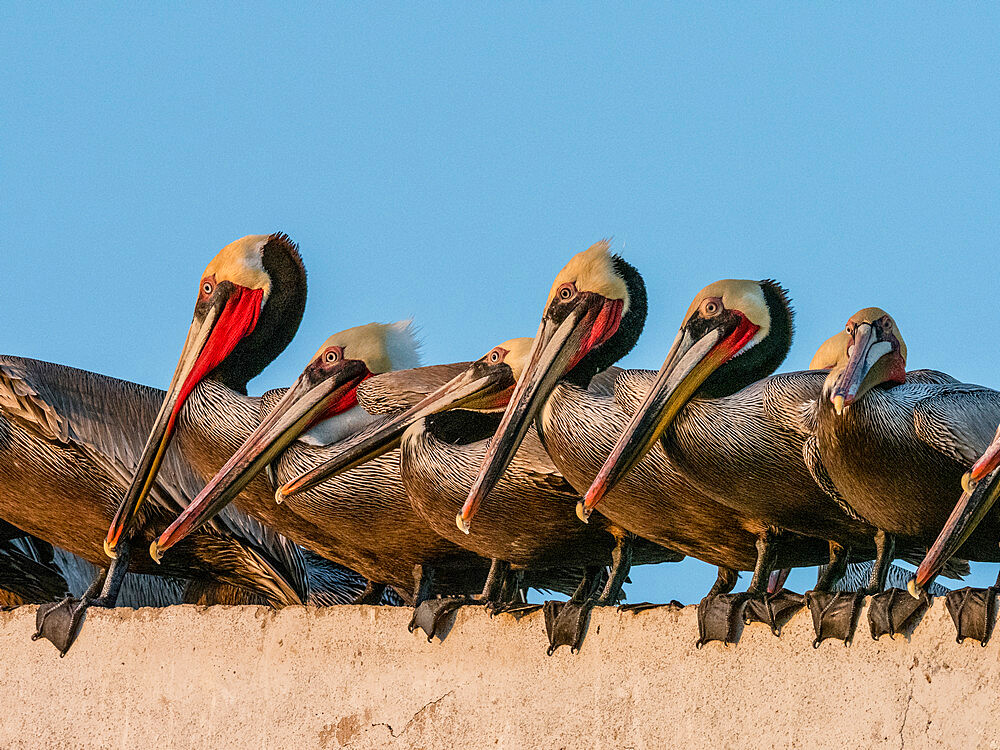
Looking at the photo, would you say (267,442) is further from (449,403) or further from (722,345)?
(722,345)

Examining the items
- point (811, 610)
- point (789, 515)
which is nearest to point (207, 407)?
point (789, 515)

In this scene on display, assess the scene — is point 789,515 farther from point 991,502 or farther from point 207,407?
point 207,407

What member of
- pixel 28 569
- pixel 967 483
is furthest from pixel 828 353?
pixel 28 569

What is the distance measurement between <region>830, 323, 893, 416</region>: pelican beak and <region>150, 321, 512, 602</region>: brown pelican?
229 cm

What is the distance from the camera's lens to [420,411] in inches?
321

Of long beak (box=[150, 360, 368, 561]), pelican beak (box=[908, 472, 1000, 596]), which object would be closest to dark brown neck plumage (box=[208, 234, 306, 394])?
long beak (box=[150, 360, 368, 561])

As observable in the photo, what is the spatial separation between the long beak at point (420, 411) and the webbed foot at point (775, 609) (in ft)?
7.53

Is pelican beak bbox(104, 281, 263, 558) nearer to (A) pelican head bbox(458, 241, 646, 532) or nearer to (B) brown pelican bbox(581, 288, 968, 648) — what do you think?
(A) pelican head bbox(458, 241, 646, 532)

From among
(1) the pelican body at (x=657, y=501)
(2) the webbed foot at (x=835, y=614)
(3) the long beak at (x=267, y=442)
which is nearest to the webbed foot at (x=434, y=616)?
(1) the pelican body at (x=657, y=501)

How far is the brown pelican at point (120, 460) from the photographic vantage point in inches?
348

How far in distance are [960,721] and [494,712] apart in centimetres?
178

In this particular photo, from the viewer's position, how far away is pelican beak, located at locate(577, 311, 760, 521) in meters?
6.86

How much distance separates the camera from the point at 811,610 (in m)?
5.97

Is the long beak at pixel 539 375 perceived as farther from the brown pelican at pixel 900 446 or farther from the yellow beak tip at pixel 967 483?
the yellow beak tip at pixel 967 483
